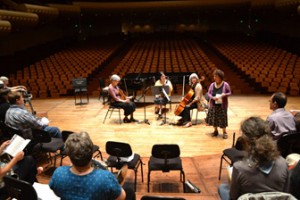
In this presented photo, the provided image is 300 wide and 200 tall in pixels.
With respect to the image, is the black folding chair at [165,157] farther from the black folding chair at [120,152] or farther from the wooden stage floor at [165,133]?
the wooden stage floor at [165,133]

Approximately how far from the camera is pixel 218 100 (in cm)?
560

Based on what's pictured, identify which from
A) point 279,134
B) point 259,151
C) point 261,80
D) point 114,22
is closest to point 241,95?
point 261,80

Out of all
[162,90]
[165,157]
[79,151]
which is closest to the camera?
[79,151]

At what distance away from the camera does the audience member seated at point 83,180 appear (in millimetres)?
2010

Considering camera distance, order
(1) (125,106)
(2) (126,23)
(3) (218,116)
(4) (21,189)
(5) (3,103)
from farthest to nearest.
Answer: (2) (126,23)
(1) (125,106)
(3) (218,116)
(5) (3,103)
(4) (21,189)

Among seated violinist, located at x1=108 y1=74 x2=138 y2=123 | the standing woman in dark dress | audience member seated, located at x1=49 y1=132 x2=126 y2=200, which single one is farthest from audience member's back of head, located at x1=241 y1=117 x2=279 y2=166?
seated violinist, located at x1=108 y1=74 x2=138 y2=123

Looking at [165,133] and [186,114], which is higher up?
[186,114]

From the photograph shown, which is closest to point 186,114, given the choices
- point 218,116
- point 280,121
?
point 218,116

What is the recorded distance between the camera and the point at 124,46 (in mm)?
20578

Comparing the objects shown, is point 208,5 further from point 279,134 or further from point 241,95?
point 279,134

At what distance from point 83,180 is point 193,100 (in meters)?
4.80

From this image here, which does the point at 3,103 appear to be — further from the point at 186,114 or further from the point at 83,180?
the point at 186,114

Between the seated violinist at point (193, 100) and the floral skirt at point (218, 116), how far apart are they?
28.4 inches

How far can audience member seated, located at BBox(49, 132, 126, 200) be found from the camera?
6.59ft
